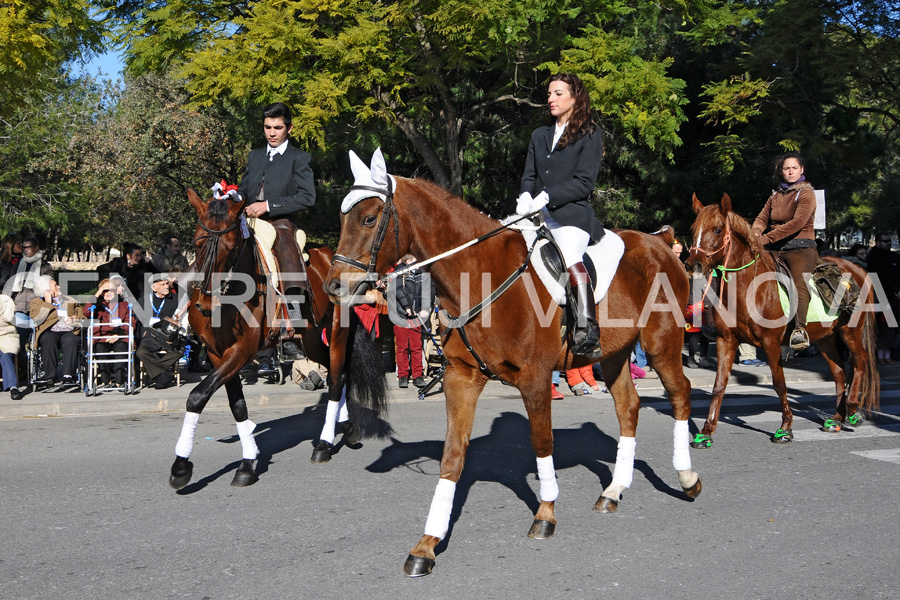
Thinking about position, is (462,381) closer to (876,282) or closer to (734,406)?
(734,406)

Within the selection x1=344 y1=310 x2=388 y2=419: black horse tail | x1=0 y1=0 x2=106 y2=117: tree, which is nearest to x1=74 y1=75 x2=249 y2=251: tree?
x1=0 y1=0 x2=106 y2=117: tree

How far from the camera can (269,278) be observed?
733 cm

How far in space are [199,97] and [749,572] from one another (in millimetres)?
12330

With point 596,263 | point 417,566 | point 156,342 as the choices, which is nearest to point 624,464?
point 596,263

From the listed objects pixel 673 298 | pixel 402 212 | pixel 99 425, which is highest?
pixel 402 212

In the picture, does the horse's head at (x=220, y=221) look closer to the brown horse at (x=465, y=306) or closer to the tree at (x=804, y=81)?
the brown horse at (x=465, y=306)

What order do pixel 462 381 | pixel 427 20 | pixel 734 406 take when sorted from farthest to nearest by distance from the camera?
1. pixel 427 20
2. pixel 734 406
3. pixel 462 381

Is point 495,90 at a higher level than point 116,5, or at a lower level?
lower

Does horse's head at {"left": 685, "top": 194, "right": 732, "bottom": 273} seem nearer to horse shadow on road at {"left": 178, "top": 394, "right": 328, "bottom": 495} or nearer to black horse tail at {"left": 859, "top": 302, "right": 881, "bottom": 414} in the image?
black horse tail at {"left": 859, "top": 302, "right": 881, "bottom": 414}

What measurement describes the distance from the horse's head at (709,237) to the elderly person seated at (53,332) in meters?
9.14

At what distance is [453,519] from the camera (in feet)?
19.4

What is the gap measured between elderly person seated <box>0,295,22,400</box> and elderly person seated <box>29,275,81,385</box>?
1.09 feet

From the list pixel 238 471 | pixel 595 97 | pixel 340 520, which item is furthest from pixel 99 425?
pixel 595 97

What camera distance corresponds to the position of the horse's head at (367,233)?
4668 mm
